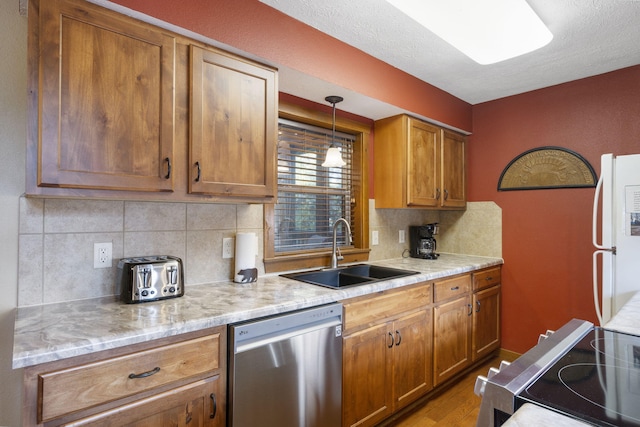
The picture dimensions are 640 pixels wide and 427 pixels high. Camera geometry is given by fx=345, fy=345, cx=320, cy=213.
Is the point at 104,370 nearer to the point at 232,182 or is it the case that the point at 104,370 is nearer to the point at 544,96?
the point at 232,182

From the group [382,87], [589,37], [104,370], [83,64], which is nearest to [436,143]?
[382,87]

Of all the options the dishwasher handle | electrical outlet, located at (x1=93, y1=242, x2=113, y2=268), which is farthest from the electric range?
electrical outlet, located at (x1=93, y1=242, x2=113, y2=268)

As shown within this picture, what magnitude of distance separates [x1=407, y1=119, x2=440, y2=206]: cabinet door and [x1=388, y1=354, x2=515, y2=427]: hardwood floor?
4.83ft

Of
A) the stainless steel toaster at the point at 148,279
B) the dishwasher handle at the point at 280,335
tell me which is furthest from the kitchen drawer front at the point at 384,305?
the stainless steel toaster at the point at 148,279

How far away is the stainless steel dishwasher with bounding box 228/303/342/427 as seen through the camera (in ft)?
4.64

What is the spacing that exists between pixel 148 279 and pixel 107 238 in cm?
33

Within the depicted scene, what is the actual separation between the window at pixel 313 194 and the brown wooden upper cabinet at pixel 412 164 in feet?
0.50

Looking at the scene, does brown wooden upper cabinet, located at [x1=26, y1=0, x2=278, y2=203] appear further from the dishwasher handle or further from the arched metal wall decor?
the arched metal wall decor

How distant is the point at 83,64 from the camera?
1328mm

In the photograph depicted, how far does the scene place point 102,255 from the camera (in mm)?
1653

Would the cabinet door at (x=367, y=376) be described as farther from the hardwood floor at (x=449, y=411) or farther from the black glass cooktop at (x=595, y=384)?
the black glass cooktop at (x=595, y=384)

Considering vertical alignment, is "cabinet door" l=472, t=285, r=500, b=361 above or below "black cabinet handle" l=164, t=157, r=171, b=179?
below

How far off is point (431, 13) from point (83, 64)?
142 centimetres

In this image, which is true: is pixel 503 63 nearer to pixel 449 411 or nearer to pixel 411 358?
pixel 411 358
